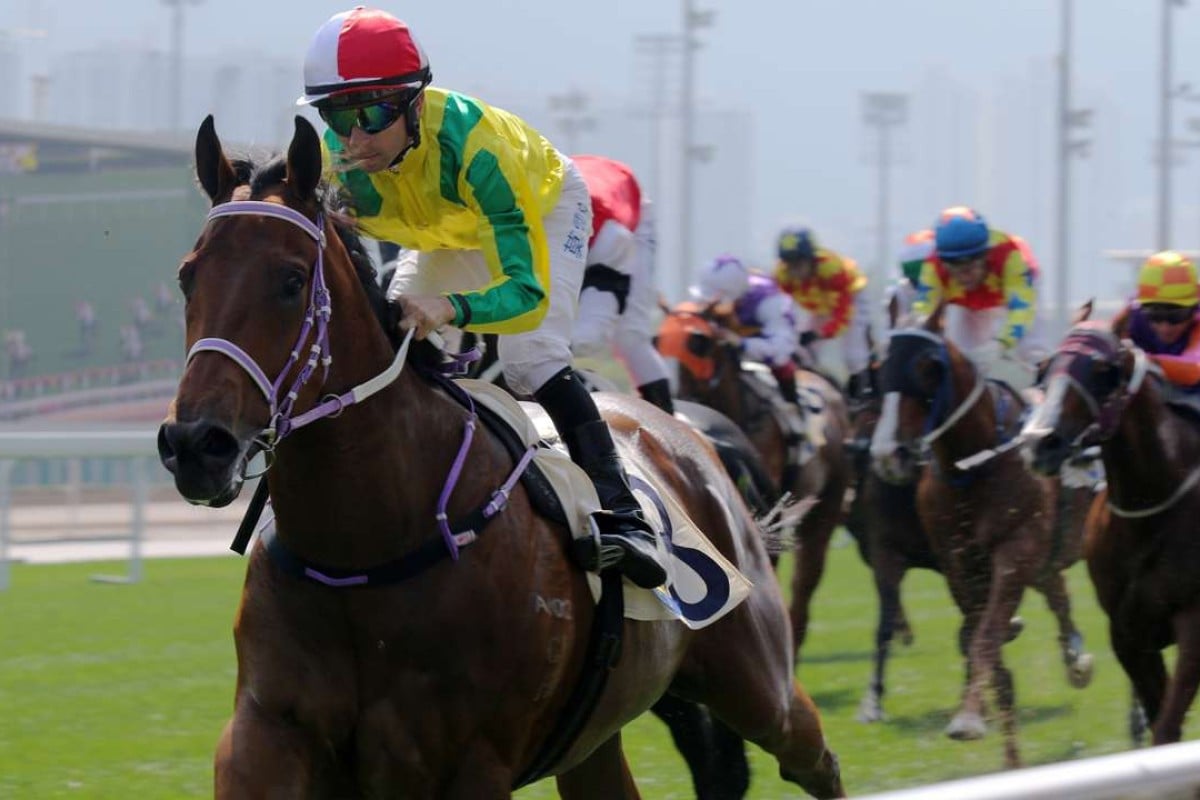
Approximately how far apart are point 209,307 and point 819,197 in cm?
12080

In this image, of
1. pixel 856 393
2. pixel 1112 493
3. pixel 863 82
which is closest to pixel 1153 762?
pixel 1112 493

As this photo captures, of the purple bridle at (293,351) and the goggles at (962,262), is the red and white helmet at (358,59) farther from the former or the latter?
the goggles at (962,262)

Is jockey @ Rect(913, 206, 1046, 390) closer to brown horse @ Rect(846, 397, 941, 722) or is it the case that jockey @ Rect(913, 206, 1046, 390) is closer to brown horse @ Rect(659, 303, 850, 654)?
brown horse @ Rect(846, 397, 941, 722)

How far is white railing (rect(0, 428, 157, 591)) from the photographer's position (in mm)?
10414

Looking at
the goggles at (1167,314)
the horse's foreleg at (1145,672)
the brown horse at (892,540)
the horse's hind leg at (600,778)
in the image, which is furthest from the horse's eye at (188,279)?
the brown horse at (892,540)

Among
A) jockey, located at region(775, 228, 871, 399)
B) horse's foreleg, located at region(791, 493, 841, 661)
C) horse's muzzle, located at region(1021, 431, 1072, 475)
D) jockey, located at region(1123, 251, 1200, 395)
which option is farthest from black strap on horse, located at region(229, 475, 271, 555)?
jockey, located at region(775, 228, 871, 399)

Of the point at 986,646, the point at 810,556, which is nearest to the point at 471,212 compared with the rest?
the point at 986,646

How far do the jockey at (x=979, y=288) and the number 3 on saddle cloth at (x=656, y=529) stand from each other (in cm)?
403

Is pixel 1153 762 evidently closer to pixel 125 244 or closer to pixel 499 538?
pixel 499 538

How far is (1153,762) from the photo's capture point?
3076 millimetres

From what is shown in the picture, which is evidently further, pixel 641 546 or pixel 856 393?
pixel 856 393

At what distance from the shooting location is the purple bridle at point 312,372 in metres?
3.10

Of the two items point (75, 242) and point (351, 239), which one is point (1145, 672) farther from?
point (75, 242)

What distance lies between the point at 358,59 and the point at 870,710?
14.6ft
